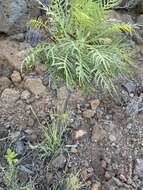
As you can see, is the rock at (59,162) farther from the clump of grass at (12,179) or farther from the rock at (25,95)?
the rock at (25,95)

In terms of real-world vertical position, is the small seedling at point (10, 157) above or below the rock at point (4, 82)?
below

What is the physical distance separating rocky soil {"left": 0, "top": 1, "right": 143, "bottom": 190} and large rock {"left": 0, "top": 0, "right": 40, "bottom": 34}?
20 mm

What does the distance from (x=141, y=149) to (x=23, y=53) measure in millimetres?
1001

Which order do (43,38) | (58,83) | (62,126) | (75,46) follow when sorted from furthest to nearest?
(43,38) → (58,83) → (62,126) → (75,46)

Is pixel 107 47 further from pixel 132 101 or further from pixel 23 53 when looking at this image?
pixel 23 53

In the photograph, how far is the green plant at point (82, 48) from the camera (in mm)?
A: 2512

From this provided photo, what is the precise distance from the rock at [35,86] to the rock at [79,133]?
36 cm

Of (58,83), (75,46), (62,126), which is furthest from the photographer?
(58,83)

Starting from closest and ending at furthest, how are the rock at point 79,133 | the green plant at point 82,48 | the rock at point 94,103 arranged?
the green plant at point 82,48, the rock at point 79,133, the rock at point 94,103

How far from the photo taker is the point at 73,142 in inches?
107

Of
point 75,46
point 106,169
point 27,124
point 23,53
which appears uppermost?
point 75,46

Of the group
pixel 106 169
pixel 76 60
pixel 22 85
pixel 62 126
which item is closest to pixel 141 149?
pixel 106 169

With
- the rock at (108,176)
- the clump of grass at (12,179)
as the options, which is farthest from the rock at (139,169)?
the clump of grass at (12,179)

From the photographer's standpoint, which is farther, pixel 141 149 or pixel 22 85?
pixel 22 85
